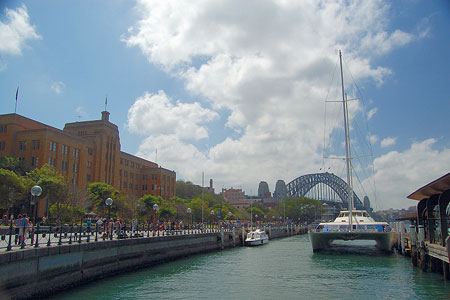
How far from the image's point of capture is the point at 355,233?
46000 mm

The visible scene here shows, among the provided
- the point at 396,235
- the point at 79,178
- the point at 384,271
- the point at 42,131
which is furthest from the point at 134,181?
the point at 384,271

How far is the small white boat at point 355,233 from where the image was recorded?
153 feet

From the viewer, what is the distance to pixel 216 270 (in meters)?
36.2

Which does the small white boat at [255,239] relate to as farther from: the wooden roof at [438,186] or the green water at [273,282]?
the wooden roof at [438,186]

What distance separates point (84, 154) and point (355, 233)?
67654mm

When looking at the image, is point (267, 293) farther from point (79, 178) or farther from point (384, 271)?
point (79, 178)

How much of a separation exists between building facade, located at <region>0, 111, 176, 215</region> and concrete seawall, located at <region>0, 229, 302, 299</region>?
44442mm

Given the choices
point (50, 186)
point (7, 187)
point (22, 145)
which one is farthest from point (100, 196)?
point (22, 145)

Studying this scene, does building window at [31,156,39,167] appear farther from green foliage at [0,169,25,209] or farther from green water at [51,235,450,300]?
green water at [51,235,450,300]

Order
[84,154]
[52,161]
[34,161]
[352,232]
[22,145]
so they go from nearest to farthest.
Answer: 1. [352,232]
2. [34,161]
3. [22,145]
4. [52,161]
5. [84,154]

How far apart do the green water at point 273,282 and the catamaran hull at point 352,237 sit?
4.47 meters

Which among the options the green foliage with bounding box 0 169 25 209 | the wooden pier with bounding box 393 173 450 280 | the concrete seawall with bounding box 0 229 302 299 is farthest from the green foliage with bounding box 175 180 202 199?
the wooden pier with bounding box 393 173 450 280

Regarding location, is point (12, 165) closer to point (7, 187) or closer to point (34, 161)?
point (34, 161)

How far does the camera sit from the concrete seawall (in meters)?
19.9
